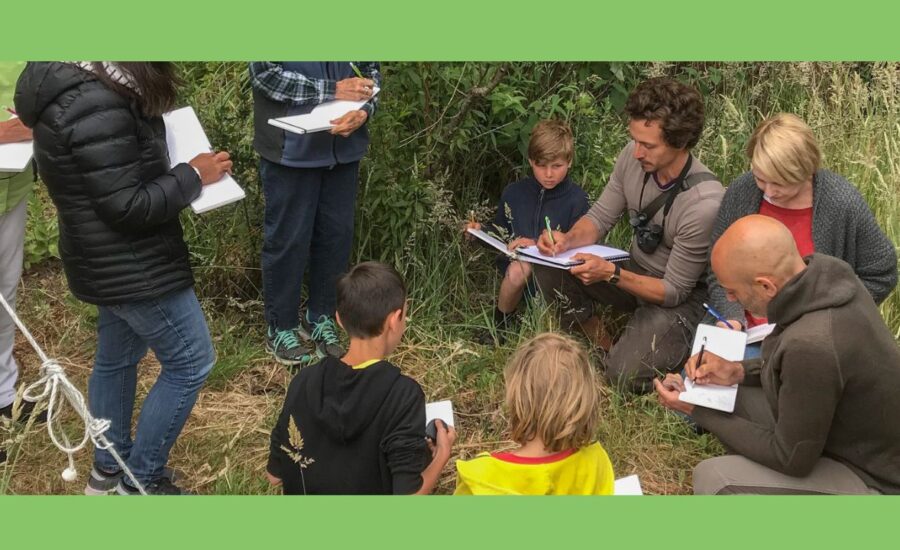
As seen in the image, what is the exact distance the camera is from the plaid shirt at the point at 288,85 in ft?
13.6

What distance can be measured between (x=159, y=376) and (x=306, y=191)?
49.1 inches

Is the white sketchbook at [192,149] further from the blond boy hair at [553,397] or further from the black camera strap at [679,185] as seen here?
the black camera strap at [679,185]

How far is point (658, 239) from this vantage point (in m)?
4.44

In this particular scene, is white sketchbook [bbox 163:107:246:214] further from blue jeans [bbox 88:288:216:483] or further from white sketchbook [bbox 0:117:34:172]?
white sketchbook [bbox 0:117:34:172]

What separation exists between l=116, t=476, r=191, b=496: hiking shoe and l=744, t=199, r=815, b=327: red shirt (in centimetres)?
275

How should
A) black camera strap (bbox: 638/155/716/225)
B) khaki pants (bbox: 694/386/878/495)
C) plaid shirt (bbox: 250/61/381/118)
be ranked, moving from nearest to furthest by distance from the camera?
khaki pants (bbox: 694/386/878/495), plaid shirt (bbox: 250/61/381/118), black camera strap (bbox: 638/155/716/225)

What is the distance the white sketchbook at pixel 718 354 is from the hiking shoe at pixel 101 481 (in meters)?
2.14

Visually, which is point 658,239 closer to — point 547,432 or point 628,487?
point 628,487

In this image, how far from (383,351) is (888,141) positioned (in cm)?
407

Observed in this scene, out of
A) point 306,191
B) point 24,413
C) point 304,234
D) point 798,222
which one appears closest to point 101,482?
point 24,413

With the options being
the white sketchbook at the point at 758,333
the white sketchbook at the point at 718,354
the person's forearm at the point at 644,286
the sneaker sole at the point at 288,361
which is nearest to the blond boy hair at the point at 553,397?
the white sketchbook at the point at 718,354

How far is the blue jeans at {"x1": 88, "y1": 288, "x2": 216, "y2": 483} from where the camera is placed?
3357 mm

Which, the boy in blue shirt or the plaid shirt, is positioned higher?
the plaid shirt

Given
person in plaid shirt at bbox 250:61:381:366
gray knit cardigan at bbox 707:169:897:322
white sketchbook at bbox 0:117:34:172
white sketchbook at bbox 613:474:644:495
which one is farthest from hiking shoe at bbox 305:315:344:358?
gray knit cardigan at bbox 707:169:897:322
